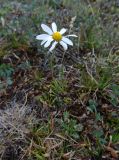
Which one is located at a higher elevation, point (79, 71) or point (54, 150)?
point (79, 71)

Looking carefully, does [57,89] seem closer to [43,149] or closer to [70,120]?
[70,120]

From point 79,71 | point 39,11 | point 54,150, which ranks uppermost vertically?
point 39,11

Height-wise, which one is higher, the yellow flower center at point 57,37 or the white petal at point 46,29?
the white petal at point 46,29

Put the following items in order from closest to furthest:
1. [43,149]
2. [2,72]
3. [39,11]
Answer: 1. [43,149]
2. [2,72]
3. [39,11]

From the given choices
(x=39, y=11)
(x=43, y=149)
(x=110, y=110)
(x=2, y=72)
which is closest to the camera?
(x=43, y=149)

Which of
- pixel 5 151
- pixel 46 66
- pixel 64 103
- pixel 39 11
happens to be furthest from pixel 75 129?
pixel 39 11

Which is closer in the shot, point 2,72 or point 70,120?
point 70,120

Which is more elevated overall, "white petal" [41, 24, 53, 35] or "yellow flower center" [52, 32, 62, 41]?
"white petal" [41, 24, 53, 35]

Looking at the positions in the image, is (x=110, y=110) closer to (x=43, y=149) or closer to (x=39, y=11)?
(x=43, y=149)

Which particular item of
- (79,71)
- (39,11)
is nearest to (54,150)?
(79,71)
